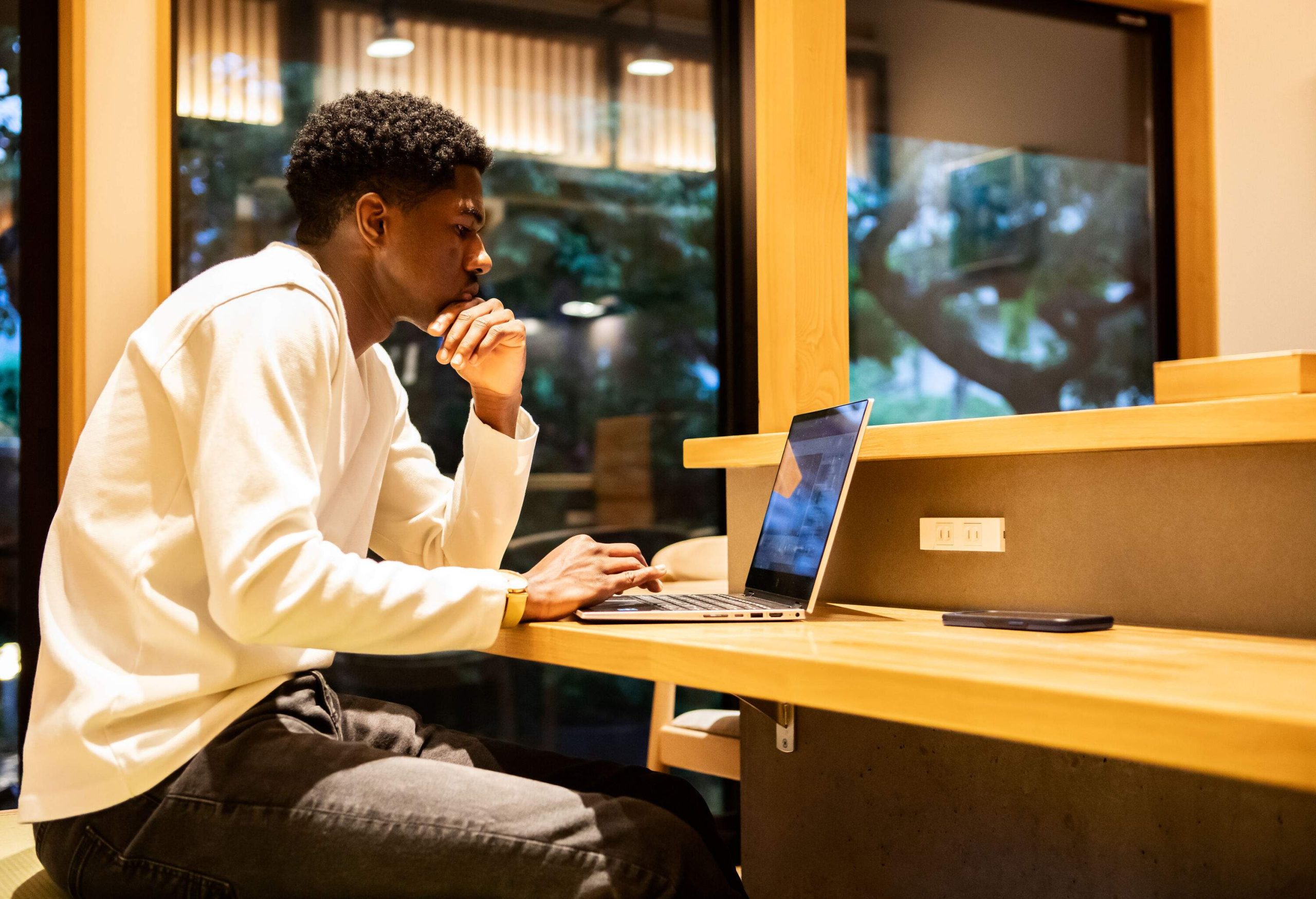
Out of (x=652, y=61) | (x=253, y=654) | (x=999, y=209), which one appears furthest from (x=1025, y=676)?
(x=999, y=209)

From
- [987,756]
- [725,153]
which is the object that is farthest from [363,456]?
[725,153]

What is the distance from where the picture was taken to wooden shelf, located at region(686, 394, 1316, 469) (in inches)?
A: 46.9

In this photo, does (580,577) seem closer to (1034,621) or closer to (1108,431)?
(1034,621)

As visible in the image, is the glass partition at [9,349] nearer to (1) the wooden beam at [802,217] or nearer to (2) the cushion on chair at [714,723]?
(2) the cushion on chair at [714,723]

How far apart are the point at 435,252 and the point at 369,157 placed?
147mm

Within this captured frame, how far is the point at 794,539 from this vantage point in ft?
5.07

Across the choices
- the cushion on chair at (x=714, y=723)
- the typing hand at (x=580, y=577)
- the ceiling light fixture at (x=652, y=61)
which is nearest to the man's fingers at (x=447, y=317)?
the typing hand at (x=580, y=577)

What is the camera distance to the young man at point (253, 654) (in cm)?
115

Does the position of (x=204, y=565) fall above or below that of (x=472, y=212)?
below

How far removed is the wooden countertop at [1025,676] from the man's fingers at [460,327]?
0.46 m

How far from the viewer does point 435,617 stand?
48.8 inches

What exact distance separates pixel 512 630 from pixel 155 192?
1742 mm

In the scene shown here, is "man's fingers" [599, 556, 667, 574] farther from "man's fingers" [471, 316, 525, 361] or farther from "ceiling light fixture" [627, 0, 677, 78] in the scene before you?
"ceiling light fixture" [627, 0, 677, 78]

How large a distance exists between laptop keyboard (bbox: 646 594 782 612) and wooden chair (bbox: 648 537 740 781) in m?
0.55
